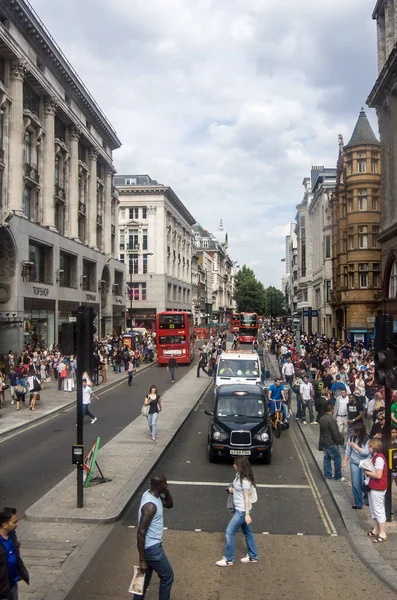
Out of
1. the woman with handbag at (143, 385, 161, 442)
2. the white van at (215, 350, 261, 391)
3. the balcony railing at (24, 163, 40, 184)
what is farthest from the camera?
the balcony railing at (24, 163, 40, 184)

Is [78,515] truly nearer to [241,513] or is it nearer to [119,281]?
[241,513]

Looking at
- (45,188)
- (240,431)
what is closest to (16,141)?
(45,188)

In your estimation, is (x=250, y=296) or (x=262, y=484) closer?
(x=262, y=484)

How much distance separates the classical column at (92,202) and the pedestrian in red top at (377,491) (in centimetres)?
4618

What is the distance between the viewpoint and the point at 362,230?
50.3 meters

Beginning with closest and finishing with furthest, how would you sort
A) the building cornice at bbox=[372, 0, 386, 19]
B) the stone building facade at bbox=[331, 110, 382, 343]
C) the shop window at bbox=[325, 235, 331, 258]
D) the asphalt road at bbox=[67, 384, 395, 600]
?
the asphalt road at bbox=[67, 384, 395, 600] → the building cornice at bbox=[372, 0, 386, 19] → the stone building facade at bbox=[331, 110, 382, 343] → the shop window at bbox=[325, 235, 331, 258]

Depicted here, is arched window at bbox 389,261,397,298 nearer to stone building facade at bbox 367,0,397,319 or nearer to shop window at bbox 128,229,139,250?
stone building facade at bbox 367,0,397,319

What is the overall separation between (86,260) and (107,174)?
12.8 metres

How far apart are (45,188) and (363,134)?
93.7 feet

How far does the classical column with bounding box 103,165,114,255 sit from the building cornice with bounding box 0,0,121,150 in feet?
16.5

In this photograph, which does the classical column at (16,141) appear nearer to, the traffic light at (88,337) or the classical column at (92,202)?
the classical column at (92,202)

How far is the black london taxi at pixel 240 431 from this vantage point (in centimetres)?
1294

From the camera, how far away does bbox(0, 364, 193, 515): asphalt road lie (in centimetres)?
1124

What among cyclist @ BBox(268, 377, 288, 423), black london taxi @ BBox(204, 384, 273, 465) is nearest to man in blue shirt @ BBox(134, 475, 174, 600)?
black london taxi @ BBox(204, 384, 273, 465)
